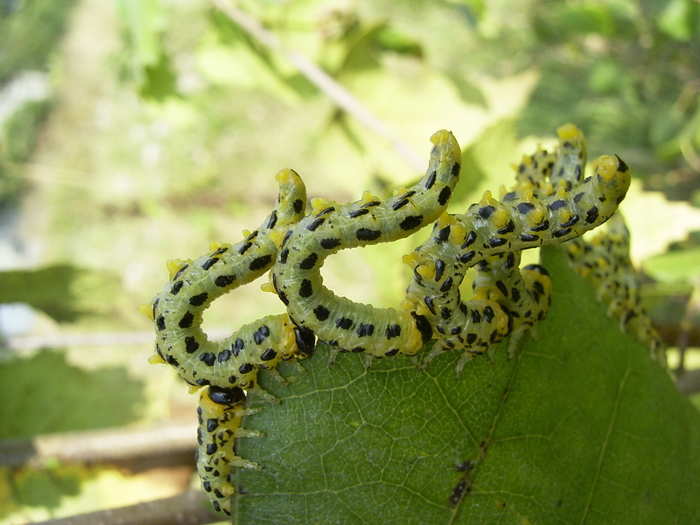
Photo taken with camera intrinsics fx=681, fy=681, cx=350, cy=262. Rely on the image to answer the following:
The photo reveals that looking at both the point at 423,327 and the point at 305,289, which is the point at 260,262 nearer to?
the point at 305,289

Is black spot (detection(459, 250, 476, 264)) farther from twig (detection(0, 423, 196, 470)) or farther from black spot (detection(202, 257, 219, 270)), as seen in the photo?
twig (detection(0, 423, 196, 470))

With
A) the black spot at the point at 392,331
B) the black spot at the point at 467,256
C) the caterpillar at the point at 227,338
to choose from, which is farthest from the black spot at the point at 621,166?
the caterpillar at the point at 227,338

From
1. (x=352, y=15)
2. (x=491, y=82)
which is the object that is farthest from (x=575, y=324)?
(x=352, y=15)

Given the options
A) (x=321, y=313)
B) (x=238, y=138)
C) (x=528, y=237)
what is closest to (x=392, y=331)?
(x=321, y=313)

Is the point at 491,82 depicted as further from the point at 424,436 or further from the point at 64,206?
the point at 64,206

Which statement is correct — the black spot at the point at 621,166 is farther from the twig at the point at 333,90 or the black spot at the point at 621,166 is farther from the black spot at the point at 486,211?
the twig at the point at 333,90
